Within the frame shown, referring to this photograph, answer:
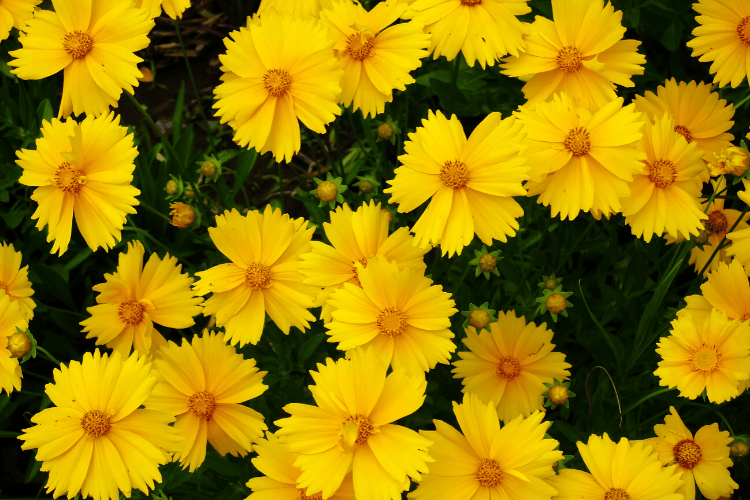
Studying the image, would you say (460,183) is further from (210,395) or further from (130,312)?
(130,312)

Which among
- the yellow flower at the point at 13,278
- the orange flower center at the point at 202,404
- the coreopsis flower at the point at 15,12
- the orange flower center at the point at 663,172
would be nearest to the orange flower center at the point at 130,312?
the yellow flower at the point at 13,278

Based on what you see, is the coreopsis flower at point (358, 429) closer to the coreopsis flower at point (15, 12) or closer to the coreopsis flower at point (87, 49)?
the coreopsis flower at point (87, 49)

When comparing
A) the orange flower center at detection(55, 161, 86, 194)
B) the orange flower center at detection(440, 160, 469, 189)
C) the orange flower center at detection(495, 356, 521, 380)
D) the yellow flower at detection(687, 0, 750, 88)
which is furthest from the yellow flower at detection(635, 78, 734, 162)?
the orange flower center at detection(55, 161, 86, 194)

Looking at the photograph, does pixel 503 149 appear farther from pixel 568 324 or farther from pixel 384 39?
pixel 568 324

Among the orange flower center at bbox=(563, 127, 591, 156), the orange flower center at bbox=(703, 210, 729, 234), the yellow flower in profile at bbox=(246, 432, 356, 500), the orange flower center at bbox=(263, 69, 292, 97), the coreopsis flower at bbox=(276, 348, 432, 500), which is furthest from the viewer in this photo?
the orange flower center at bbox=(703, 210, 729, 234)

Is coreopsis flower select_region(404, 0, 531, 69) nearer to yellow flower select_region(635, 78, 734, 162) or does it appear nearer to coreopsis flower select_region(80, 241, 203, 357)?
yellow flower select_region(635, 78, 734, 162)

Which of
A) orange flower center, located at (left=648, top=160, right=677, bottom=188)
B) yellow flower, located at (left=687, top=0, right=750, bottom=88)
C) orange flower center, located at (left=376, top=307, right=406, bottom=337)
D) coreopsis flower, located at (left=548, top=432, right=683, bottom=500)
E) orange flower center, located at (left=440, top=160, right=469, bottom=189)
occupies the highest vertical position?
yellow flower, located at (left=687, top=0, right=750, bottom=88)

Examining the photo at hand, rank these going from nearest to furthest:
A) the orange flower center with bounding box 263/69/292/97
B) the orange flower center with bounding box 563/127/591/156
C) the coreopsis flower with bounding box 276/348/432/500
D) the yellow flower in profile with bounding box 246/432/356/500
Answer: the coreopsis flower with bounding box 276/348/432/500 → the yellow flower in profile with bounding box 246/432/356/500 → the orange flower center with bounding box 563/127/591/156 → the orange flower center with bounding box 263/69/292/97

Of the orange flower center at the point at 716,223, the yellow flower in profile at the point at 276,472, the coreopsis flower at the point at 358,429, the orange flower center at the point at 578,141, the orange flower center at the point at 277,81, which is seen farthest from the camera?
the orange flower center at the point at 716,223
